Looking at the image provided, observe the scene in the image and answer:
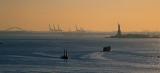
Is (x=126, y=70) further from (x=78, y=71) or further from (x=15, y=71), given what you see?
(x=15, y=71)

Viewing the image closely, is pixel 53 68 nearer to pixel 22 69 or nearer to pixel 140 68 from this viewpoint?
pixel 22 69

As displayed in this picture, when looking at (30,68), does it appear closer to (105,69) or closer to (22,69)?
(22,69)

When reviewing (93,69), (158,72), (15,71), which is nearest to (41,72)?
(15,71)

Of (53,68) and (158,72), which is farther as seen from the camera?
(53,68)

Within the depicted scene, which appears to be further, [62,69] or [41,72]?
[62,69]

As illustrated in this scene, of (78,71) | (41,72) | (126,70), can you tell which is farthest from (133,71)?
(41,72)

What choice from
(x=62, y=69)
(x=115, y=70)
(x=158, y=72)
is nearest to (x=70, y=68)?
(x=62, y=69)

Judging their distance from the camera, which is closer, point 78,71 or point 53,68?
point 78,71
